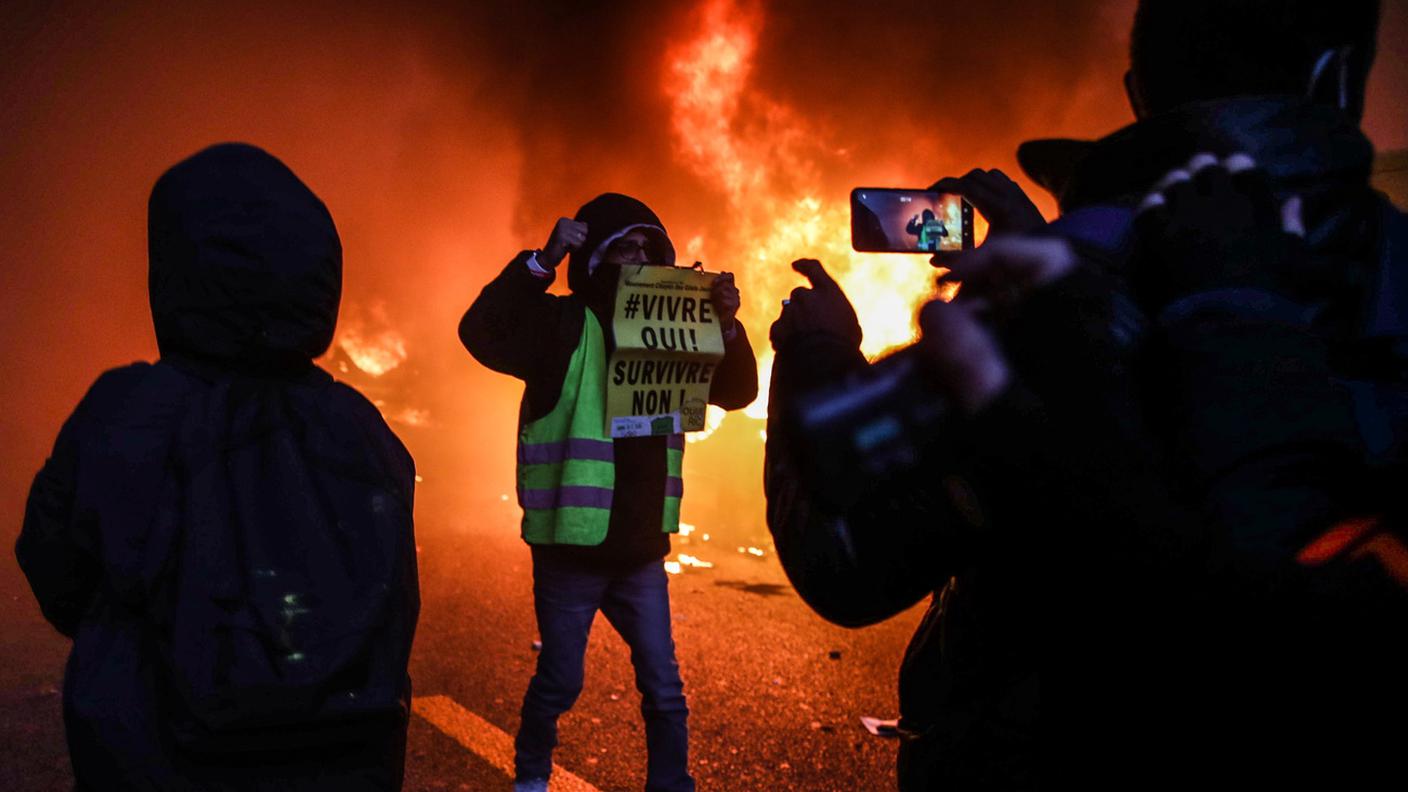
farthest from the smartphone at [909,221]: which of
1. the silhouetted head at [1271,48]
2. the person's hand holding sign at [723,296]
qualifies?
the person's hand holding sign at [723,296]

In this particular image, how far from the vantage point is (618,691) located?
4.43 m

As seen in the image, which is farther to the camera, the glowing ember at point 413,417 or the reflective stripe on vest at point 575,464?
the glowing ember at point 413,417

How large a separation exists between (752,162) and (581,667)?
389 inches

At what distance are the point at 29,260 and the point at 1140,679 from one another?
12387mm

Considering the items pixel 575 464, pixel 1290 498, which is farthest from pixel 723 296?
pixel 1290 498

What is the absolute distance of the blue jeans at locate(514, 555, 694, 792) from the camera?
3.00 m

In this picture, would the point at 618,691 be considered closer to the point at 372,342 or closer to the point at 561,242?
the point at 561,242

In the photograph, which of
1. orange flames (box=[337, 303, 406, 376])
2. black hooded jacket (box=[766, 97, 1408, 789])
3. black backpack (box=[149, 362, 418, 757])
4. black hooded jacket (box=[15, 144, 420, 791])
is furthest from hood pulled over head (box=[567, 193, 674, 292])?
orange flames (box=[337, 303, 406, 376])

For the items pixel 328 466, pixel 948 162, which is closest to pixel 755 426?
pixel 948 162

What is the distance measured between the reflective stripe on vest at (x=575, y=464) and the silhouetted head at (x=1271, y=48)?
2369 mm

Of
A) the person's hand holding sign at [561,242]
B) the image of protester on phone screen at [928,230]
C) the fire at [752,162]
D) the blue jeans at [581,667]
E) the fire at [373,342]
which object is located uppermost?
the fire at [752,162]

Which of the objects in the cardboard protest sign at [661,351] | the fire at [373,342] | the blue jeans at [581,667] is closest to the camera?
the blue jeans at [581,667]

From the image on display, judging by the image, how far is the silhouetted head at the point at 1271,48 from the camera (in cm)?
108

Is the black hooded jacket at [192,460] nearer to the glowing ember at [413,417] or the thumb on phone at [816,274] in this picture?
the thumb on phone at [816,274]
